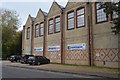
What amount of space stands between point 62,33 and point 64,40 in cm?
134

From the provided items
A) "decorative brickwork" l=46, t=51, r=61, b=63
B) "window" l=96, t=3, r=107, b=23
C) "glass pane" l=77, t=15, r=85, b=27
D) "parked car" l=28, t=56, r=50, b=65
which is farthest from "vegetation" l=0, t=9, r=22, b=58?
"window" l=96, t=3, r=107, b=23

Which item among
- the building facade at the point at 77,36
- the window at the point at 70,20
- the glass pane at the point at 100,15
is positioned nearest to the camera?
the building facade at the point at 77,36

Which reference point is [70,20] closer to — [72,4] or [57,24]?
[72,4]

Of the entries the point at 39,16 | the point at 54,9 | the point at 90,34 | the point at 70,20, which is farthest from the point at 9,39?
the point at 90,34

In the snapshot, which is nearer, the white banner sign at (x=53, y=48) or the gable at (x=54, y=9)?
the white banner sign at (x=53, y=48)

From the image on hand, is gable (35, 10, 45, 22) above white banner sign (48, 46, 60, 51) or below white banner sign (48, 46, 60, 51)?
above

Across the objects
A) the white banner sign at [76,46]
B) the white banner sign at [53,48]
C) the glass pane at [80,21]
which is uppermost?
the glass pane at [80,21]

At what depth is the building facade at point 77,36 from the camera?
27.6 meters

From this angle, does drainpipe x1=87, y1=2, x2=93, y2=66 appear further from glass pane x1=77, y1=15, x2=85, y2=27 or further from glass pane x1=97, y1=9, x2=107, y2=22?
glass pane x1=77, y1=15, x2=85, y2=27

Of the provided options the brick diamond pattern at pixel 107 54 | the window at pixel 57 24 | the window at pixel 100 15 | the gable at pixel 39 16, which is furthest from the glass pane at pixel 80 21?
the gable at pixel 39 16

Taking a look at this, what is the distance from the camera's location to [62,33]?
1427 inches

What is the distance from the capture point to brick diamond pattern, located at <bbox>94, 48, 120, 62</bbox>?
85.9ft

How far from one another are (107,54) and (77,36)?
6543mm

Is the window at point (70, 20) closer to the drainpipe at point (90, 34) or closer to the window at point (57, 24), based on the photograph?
the window at point (57, 24)
